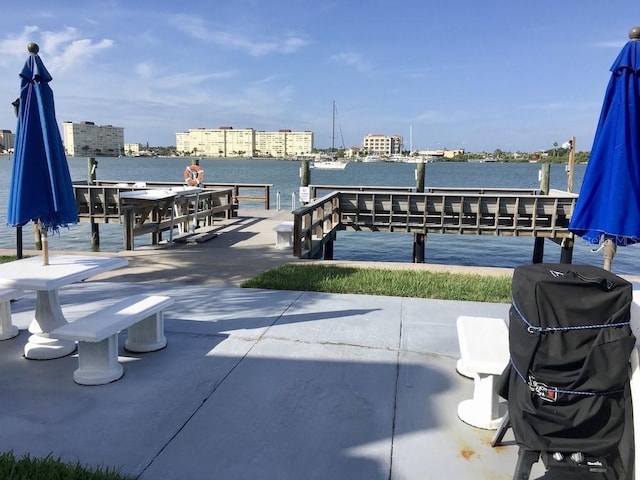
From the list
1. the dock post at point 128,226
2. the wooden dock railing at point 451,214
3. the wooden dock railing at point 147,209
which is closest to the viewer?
the dock post at point 128,226

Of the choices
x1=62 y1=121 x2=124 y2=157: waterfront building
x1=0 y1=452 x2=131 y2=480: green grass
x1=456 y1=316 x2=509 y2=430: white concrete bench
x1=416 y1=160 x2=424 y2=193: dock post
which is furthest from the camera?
x1=62 y1=121 x2=124 y2=157: waterfront building

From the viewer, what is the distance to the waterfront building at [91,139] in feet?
429

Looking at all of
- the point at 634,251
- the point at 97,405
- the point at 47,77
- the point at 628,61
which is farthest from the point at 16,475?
the point at 634,251

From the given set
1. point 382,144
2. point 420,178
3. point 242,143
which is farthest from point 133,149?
point 420,178

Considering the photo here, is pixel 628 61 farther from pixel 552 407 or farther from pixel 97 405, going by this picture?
pixel 97 405

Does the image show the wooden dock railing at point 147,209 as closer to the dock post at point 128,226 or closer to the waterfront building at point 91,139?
the dock post at point 128,226

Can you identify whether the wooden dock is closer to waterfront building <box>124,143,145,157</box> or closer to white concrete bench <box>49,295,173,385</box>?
white concrete bench <box>49,295,173,385</box>

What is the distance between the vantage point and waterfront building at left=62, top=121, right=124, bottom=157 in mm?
130625

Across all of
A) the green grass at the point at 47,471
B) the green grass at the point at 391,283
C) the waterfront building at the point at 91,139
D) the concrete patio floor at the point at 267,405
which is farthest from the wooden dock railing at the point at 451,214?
the waterfront building at the point at 91,139

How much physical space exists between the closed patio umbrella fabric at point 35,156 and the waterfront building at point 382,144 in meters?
169

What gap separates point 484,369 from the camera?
3.14m

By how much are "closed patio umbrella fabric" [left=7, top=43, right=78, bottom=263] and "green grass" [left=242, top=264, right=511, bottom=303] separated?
9.79 feet

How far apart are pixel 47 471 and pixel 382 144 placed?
598 feet

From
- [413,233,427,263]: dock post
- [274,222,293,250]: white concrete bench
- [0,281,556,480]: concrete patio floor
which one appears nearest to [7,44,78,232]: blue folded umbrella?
[0,281,556,480]: concrete patio floor
